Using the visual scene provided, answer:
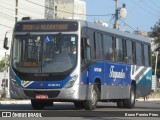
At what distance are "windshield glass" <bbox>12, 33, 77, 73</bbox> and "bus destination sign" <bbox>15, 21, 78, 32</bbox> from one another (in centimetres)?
25

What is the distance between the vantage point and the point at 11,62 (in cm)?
2084

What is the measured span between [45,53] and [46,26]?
1.09 meters

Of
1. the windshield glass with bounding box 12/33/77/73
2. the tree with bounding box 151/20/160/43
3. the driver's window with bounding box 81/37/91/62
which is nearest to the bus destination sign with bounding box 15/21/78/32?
the windshield glass with bounding box 12/33/77/73

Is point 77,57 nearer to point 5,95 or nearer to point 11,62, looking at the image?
point 11,62

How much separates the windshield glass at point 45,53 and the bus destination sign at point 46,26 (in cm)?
25

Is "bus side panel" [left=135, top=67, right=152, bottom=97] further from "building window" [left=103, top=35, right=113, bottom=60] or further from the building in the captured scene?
the building

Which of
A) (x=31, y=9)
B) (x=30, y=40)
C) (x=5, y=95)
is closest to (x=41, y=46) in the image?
(x=30, y=40)

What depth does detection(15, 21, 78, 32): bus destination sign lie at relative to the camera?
2070 centimetres

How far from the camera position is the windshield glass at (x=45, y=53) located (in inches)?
797

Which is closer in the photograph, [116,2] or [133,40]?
[133,40]

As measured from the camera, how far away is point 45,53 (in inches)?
806

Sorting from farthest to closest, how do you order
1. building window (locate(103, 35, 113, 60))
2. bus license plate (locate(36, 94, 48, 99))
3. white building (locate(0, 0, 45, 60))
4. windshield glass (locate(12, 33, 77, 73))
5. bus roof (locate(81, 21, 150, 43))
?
1. white building (locate(0, 0, 45, 60))
2. building window (locate(103, 35, 113, 60))
3. bus roof (locate(81, 21, 150, 43))
4. bus license plate (locate(36, 94, 48, 99))
5. windshield glass (locate(12, 33, 77, 73))

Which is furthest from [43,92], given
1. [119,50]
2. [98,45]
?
[119,50]

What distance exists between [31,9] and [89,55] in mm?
107451
